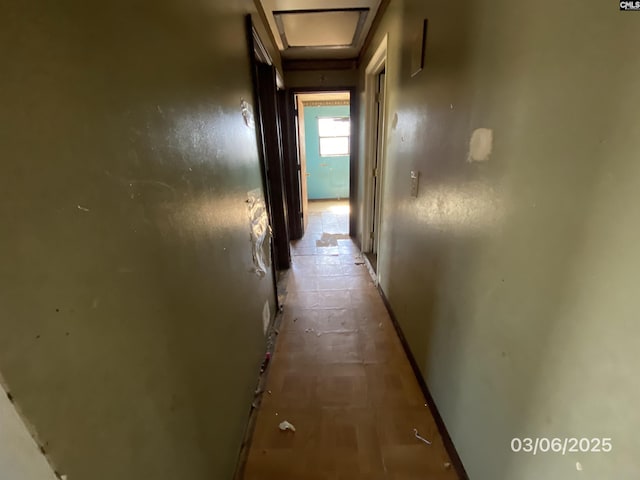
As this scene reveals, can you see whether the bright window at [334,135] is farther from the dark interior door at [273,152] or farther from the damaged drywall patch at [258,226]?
the damaged drywall patch at [258,226]

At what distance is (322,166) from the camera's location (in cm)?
674

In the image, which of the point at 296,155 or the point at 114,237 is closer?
the point at 114,237

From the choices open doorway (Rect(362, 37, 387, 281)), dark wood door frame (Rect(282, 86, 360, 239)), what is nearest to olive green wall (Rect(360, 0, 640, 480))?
open doorway (Rect(362, 37, 387, 281))

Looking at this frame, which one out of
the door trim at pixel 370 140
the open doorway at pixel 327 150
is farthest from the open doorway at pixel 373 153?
the open doorway at pixel 327 150

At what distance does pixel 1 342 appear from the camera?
0.37 meters

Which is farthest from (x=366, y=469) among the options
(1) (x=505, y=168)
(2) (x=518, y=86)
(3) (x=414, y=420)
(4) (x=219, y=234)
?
(2) (x=518, y=86)

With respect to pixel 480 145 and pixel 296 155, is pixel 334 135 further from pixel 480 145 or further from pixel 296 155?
pixel 480 145

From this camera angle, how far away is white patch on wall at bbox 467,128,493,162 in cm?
94
